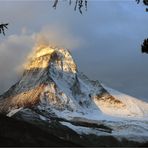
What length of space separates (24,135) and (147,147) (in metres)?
139

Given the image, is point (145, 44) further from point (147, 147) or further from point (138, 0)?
point (147, 147)

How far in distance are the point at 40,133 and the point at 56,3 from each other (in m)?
169

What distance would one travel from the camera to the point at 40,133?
194 metres

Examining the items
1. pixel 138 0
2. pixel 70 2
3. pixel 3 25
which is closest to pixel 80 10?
pixel 70 2

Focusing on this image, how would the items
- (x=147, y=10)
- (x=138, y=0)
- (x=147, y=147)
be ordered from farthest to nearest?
(x=147, y=147)
(x=147, y=10)
(x=138, y=0)

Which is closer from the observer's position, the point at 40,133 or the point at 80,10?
the point at 80,10

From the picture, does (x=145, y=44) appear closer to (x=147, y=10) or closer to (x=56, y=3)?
(x=147, y=10)

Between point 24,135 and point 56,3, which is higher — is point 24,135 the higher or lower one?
the lower one

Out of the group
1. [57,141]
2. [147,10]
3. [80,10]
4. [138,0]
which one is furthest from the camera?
[57,141]

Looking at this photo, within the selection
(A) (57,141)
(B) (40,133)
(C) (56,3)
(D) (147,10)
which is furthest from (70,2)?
(B) (40,133)

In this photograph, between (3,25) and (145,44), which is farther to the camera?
(3,25)

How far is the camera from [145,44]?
103ft

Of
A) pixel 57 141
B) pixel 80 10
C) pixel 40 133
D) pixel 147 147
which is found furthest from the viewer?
pixel 40 133

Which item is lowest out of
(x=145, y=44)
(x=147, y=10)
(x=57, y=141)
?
(x=57, y=141)
